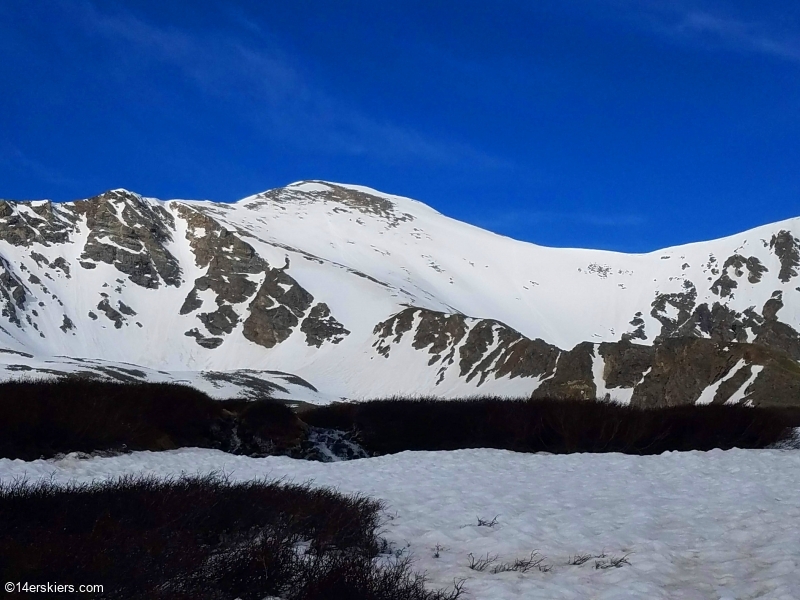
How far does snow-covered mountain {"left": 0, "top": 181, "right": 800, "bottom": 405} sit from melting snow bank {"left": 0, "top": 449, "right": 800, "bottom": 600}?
36.8 m

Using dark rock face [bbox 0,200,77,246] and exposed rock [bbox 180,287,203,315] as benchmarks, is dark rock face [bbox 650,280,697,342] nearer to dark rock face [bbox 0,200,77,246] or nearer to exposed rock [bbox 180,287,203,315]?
exposed rock [bbox 180,287,203,315]

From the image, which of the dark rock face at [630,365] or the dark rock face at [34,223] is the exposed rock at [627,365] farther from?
the dark rock face at [34,223]

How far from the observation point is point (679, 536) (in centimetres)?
780

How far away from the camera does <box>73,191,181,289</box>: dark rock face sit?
147 m

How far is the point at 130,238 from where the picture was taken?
500 feet

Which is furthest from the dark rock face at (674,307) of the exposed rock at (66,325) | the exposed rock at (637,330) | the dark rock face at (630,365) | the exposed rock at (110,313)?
the exposed rock at (66,325)

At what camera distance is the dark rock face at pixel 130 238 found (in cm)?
14688

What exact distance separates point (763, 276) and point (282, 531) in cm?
18305

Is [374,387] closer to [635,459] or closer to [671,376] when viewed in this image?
[671,376]

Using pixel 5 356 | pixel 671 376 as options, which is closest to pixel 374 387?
pixel 5 356

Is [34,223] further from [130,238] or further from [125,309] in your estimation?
[125,309]

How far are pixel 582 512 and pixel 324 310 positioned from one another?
121951 millimetres

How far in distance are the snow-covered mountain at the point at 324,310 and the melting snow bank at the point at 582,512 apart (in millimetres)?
36785

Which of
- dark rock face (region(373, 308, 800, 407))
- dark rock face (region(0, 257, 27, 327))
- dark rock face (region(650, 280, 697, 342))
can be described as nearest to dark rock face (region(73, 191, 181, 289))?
dark rock face (region(0, 257, 27, 327))
